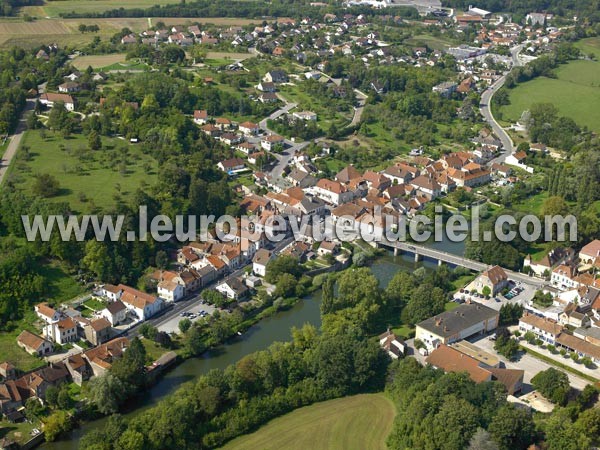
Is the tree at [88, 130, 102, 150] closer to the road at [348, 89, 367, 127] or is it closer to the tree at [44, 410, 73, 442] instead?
the road at [348, 89, 367, 127]

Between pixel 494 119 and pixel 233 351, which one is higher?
pixel 494 119

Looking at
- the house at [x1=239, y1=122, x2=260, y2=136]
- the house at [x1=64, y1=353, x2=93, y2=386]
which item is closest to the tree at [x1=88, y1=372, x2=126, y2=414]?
the house at [x1=64, y1=353, x2=93, y2=386]

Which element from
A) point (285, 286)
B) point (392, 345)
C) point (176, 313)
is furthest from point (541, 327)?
point (176, 313)

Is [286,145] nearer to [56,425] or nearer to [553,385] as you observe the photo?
[553,385]

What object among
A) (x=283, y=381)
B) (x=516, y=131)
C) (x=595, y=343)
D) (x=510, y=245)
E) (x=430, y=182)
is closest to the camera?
(x=283, y=381)

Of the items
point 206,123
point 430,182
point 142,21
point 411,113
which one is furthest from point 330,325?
point 142,21

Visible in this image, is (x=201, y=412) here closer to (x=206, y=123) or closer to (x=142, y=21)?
(x=206, y=123)
